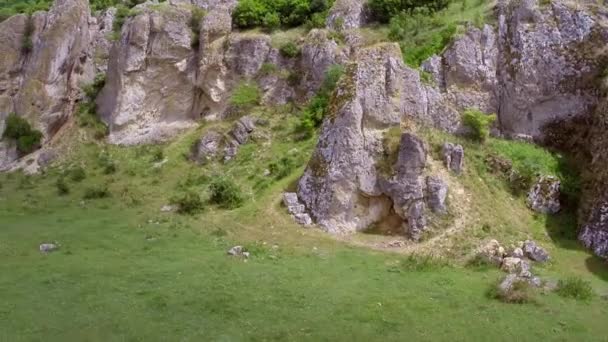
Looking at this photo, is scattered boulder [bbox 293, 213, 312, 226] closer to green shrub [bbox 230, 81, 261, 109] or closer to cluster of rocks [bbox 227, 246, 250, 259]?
cluster of rocks [bbox 227, 246, 250, 259]

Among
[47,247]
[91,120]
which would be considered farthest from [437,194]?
[91,120]

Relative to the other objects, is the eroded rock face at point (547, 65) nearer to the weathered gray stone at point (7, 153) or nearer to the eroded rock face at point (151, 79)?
the eroded rock face at point (151, 79)

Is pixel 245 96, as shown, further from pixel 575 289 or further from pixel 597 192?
pixel 575 289

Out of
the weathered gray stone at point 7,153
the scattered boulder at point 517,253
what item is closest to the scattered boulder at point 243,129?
the weathered gray stone at point 7,153

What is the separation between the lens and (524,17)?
29469 mm

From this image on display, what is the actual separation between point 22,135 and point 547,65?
93.0 feet

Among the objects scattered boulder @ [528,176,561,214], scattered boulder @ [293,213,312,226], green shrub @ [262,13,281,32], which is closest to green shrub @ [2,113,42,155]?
green shrub @ [262,13,281,32]

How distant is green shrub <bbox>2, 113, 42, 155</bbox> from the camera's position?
3562 cm

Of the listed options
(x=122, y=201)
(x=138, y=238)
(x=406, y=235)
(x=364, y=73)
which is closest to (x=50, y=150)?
(x=122, y=201)

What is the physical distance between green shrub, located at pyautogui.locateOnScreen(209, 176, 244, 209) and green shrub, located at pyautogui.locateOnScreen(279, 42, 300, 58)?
456 inches

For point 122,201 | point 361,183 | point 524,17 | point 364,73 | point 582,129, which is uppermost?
point 524,17

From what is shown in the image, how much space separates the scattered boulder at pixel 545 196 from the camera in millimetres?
24031

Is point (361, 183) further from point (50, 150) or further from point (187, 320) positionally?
point (50, 150)

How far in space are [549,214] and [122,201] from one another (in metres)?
17.9
